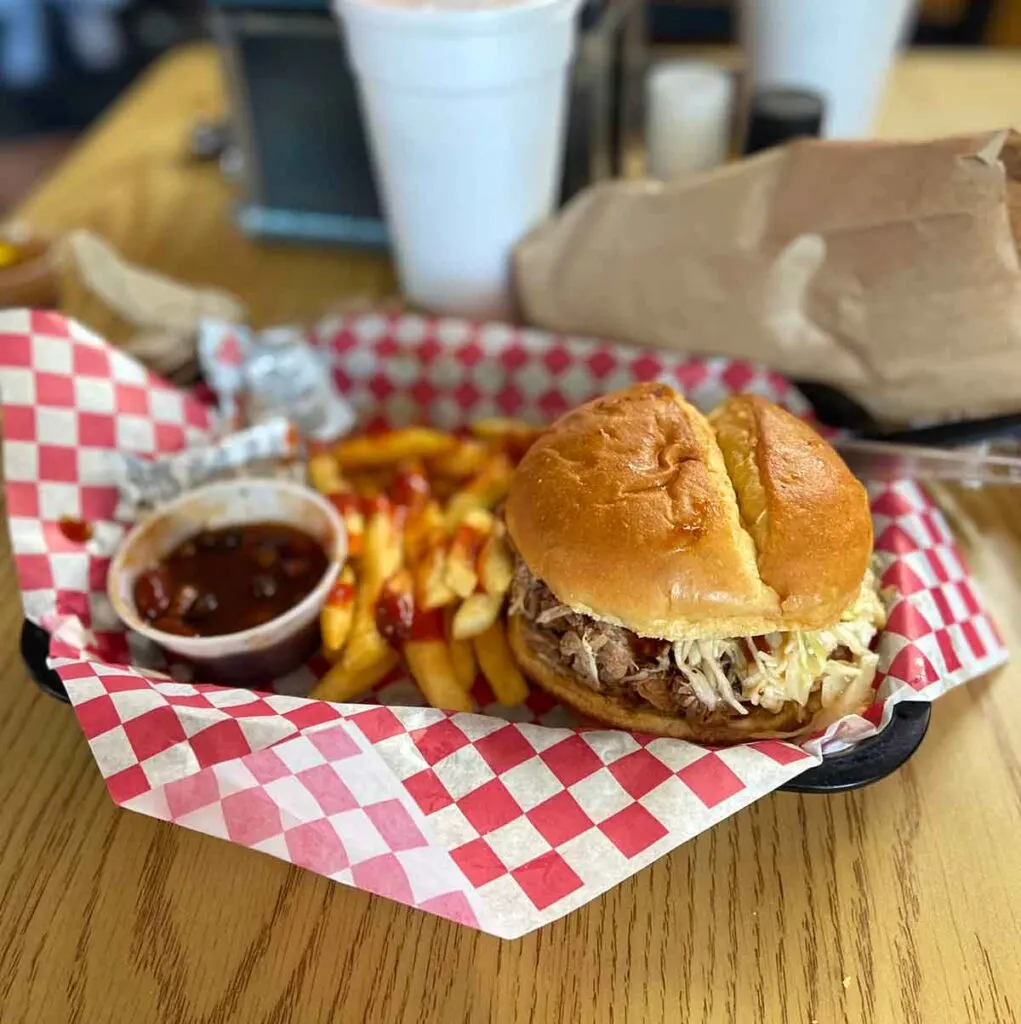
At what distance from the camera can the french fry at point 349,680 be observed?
1.27m

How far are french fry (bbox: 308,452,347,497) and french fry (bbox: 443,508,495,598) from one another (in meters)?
0.26

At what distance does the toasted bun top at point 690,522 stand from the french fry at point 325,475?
42cm

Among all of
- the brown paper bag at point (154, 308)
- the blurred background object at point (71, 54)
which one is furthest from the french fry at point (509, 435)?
the blurred background object at point (71, 54)

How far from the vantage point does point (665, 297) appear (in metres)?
1.72

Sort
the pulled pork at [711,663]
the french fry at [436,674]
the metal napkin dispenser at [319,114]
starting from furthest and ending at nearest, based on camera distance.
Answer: the metal napkin dispenser at [319,114] → the french fry at [436,674] → the pulled pork at [711,663]

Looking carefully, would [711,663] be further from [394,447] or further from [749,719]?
[394,447]

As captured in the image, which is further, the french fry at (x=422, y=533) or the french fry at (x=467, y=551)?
the french fry at (x=422, y=533)

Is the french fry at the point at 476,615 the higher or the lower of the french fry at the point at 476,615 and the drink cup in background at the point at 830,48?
the lower

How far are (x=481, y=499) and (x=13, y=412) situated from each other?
75 cm

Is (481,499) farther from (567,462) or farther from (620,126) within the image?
(620,126)

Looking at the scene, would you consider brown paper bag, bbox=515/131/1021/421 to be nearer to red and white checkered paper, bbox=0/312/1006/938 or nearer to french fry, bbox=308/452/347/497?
red and white checkered paper, bbox=0/312/1006/938

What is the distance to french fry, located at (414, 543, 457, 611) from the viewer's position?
134 centimetres

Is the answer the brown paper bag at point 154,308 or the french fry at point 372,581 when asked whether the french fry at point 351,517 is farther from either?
the brown paper bag at point 154,308

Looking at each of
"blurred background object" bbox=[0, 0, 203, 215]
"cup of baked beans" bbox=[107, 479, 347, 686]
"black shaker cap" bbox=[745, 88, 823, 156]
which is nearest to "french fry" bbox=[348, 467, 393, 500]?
"cup of baked beans" bbox=[107, 479, 347, 686]
